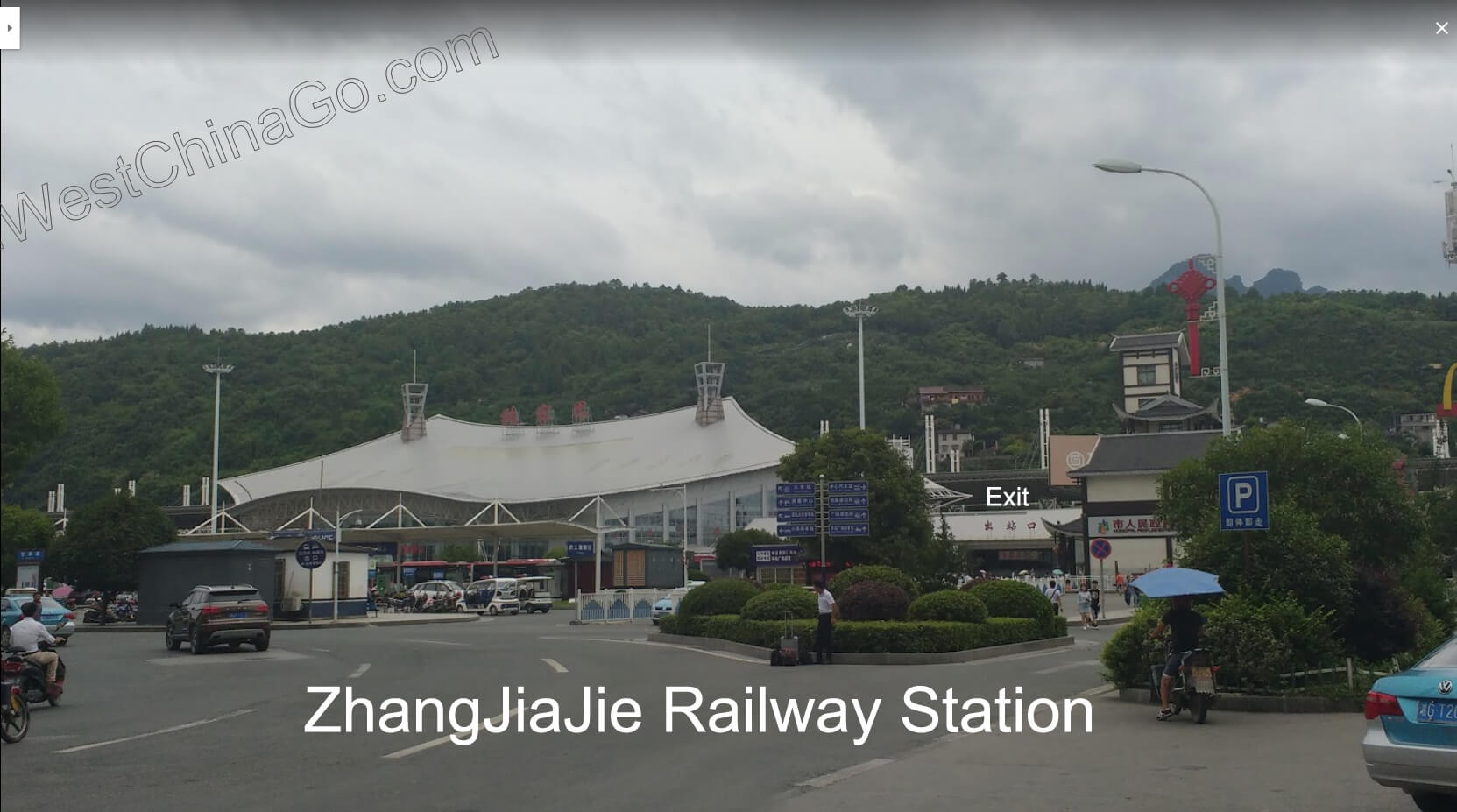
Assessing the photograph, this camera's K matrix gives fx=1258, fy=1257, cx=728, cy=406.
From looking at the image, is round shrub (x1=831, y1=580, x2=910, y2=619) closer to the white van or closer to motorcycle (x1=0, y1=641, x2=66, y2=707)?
motorcycle (x1=0, y1=641, x2=66, y2=707)

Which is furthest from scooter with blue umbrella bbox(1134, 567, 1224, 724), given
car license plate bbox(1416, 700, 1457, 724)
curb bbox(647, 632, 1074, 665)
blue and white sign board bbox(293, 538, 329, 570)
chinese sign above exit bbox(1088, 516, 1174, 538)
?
chinese sign above exit bbox(1088, 516, 1174, 538)

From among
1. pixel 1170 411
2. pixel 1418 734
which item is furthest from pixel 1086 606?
pixel 1170 411

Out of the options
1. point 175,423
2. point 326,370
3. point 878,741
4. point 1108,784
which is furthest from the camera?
point 326,370

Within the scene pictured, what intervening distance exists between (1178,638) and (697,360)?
135 meters

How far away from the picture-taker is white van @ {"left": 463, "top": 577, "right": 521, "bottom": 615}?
2274 inches

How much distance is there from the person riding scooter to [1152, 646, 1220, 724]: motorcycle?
5cm

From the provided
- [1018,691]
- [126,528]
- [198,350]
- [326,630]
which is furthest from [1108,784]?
[198,350]

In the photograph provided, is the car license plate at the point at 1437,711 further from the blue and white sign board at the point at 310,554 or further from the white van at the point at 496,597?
the white van at the point at 496,597

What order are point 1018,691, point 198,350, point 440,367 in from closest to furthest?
point 1018,691, point 198,350, point 440,367

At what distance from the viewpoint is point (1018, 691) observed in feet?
55.2

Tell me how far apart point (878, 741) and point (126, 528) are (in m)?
44.7

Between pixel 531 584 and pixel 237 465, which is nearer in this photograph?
pixel 531 584

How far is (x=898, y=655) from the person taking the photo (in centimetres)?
2189

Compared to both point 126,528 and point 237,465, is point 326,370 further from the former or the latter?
point 126,528
